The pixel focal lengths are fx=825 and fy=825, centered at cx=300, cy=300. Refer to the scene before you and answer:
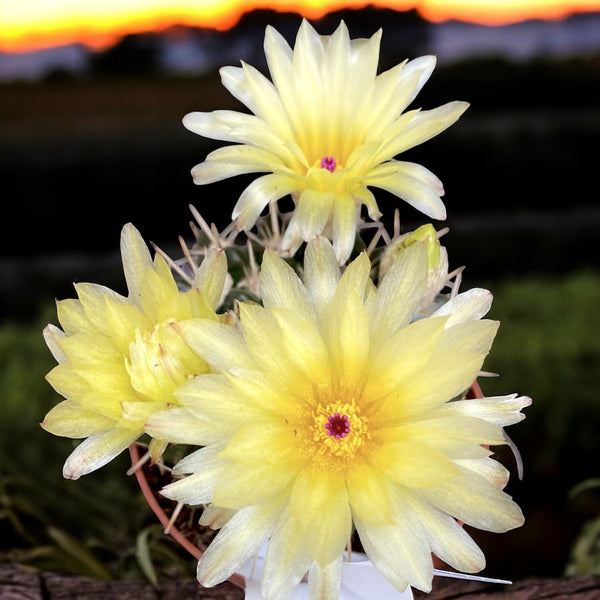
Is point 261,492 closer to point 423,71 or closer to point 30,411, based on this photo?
point 423,71

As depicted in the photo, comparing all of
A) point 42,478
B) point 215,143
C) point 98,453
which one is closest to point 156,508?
point 98,453

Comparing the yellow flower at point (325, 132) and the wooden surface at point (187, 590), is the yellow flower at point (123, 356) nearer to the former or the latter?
the yellow flower at point (325, 132)

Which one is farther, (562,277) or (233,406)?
(562,277)

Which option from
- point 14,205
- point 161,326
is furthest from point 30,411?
point 14,205

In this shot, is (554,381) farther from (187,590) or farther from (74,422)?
(74,422)

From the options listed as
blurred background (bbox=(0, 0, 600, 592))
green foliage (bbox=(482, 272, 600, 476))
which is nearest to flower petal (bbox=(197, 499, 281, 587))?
green foliage (bbox=(482, 272, 600, 476))
